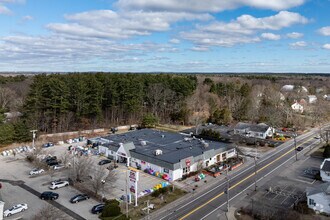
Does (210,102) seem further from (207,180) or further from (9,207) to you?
(9,207)

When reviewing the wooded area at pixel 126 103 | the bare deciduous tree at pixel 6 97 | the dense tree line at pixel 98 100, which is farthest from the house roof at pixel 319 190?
the bare deciduous tree at pixel 6 97

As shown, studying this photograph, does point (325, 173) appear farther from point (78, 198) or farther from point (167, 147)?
point (78, 198)

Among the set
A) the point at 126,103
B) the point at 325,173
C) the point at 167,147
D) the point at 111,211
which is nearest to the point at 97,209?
the point at 111,211

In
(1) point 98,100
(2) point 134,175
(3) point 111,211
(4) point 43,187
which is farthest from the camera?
(1) point 98,100

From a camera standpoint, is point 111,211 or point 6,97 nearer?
point 111,211

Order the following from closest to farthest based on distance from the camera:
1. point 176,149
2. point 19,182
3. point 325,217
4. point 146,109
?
point 325,217 → point 19,182 → point 176,149 → point 146,109

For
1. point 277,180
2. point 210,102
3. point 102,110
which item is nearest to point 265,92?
point 210,102

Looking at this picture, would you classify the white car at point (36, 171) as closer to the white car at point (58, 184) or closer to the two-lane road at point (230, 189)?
the white car at point (58, 184)
